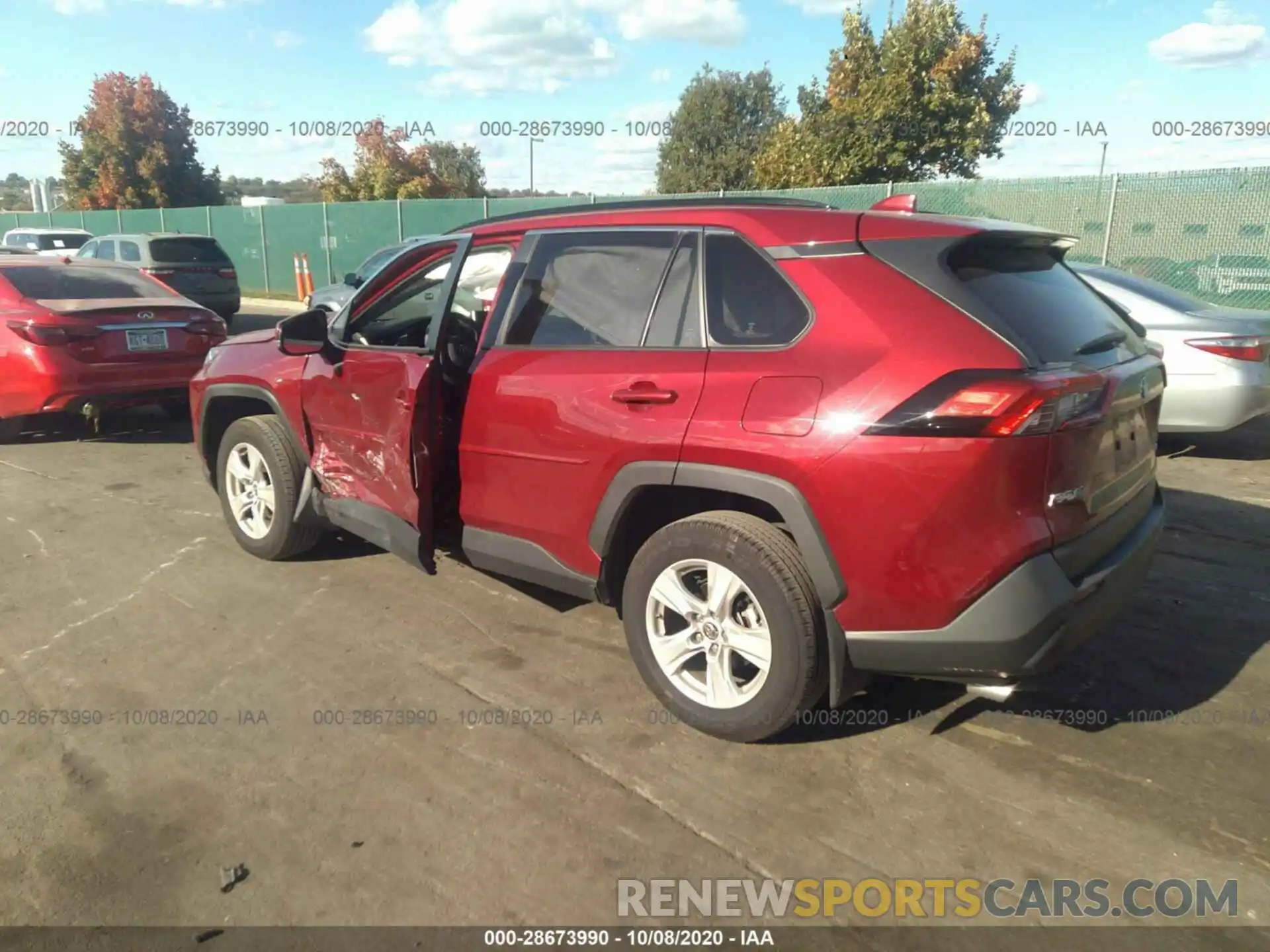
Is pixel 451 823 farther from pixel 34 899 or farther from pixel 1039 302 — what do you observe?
pixel 1039 302

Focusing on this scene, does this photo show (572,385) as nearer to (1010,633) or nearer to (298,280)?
(1010,633)

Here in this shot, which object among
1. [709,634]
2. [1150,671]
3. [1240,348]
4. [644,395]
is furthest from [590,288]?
[1240,348]

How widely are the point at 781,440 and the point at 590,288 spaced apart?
3.66 feet

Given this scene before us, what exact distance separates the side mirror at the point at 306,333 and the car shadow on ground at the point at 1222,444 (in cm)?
608

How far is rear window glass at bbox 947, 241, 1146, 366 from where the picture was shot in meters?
2.78

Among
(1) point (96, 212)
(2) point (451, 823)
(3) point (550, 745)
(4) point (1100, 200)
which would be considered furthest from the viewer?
(1) point (96, 212)

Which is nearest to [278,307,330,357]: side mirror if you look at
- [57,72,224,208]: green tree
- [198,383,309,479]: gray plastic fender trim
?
[198,383,309,479]: gray plastic fender trim

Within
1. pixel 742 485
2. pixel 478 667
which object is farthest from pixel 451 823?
pixel 742 485

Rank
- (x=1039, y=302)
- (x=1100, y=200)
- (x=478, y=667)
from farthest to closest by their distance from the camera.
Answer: (x=1100, y=200) < (x=478, y=667) < (x=1039, y=302)

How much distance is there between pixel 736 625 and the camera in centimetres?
308

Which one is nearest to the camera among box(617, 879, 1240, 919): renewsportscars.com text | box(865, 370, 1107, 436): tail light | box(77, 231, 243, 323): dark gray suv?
box(617, 879, 1240, 919): renewsportscars.com text

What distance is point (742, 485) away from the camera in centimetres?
290

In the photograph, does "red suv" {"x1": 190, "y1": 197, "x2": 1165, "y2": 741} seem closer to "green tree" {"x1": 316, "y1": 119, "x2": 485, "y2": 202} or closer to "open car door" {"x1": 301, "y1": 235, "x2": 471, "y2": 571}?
"open car door" {"x1": 301, "y1": 235, "x2": 471, "y2": 571}

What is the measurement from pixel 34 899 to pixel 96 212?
34.2 metres
